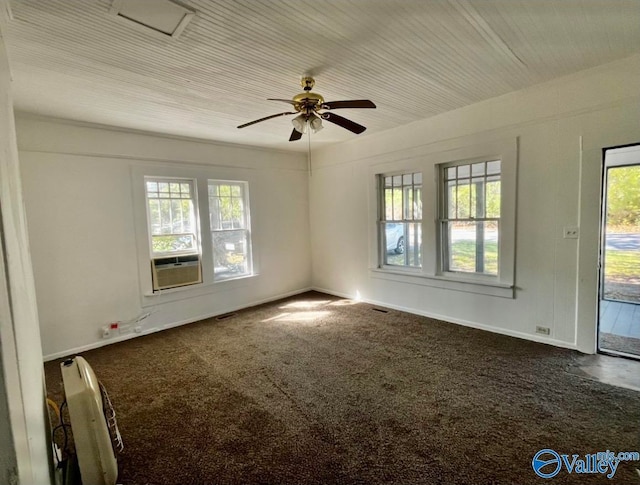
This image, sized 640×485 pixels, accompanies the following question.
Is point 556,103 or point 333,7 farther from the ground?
point 333,7

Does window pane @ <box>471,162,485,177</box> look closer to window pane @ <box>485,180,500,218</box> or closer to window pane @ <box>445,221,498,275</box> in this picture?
window pane @ <box>485,180,500,218</box>

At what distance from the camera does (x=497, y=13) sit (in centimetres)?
204

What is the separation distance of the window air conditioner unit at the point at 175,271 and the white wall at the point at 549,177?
3.18 metres

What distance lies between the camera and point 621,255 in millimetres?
5809

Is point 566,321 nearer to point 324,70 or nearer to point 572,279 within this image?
point 572,279

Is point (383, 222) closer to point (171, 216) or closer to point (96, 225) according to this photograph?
point (171, 216)

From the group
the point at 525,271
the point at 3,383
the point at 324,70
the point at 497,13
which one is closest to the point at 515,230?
the point at 525,271

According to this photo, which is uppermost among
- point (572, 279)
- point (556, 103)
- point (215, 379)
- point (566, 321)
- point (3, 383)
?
point (556, 103)

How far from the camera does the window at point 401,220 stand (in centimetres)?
459

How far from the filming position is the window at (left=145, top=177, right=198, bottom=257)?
434cm

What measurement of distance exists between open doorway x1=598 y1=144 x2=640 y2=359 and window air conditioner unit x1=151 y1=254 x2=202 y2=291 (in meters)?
5.02

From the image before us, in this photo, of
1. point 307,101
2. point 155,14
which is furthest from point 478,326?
point 155,14

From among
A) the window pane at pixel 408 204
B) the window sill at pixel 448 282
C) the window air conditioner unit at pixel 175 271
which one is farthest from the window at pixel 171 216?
the window pane at pixel 408 204

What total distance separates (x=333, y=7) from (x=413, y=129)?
2748 mm
